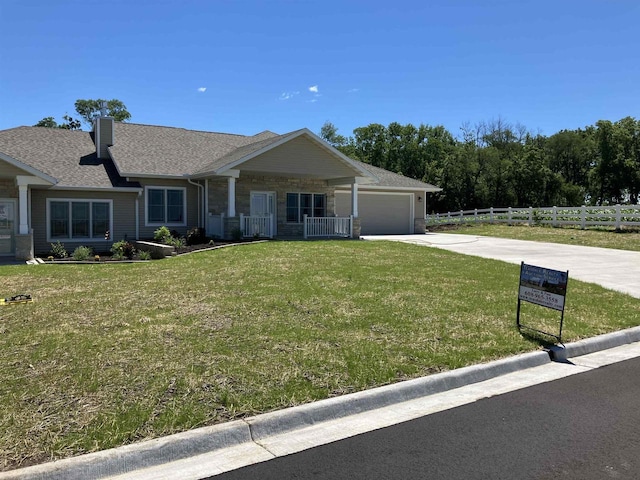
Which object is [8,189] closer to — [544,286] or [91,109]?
[544,286]

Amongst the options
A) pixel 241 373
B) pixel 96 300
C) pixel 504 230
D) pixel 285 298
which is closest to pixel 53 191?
pixel 96 300

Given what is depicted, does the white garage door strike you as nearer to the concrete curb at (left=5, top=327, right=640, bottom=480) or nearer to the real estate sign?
the real estate sign

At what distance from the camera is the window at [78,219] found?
62.1ft

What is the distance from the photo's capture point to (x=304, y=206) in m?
24.3

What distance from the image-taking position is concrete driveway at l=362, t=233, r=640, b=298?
39.9 feet

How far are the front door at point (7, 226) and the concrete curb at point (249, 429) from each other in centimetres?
1579

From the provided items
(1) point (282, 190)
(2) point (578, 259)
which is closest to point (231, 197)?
(1) point (282, 190)

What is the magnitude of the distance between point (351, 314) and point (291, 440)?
11.9 feet

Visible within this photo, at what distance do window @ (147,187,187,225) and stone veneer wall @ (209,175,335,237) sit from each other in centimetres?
128

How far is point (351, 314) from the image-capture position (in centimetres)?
777

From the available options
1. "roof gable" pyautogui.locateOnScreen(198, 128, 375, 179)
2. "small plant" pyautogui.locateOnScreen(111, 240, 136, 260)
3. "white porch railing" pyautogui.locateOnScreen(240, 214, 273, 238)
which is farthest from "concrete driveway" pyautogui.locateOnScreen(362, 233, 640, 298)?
Result: "small plant" pyautogui.locateOnScreen(111, 240, 136, 260)

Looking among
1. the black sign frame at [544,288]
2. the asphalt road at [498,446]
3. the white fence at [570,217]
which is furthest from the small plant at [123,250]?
the white fence at [570,217]

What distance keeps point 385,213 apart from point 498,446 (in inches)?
1022

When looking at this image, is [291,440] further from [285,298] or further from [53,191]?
[53,191]
